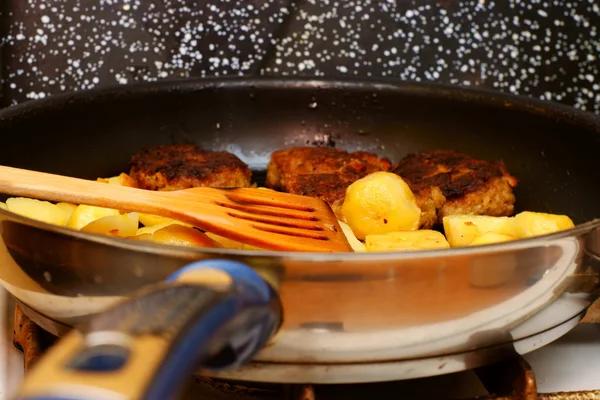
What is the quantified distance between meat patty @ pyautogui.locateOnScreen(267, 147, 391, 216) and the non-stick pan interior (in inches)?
7.2

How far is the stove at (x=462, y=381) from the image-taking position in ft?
2.89

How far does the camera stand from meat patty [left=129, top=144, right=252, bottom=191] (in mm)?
1351

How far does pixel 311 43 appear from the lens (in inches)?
75.8

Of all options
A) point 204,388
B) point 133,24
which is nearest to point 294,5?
point 133,24

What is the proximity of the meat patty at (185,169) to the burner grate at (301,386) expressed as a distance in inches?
16.4

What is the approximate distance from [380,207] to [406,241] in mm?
125

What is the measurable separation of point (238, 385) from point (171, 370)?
0.55 metres

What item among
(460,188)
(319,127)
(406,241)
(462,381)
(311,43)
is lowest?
(462,381)

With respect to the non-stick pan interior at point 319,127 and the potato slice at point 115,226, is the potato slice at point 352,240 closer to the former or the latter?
the potato slice at point 115,226

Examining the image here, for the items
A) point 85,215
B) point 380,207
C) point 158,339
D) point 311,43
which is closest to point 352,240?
point 380,207

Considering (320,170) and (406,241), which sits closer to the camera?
(406,241)

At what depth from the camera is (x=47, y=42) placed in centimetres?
184

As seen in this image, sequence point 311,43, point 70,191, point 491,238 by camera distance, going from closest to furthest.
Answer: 1. point 70,191
2. point 491,238
3. point 311,43

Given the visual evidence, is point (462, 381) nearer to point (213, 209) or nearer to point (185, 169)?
point (213, 209)
